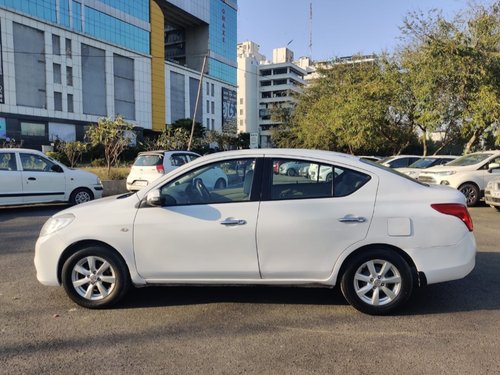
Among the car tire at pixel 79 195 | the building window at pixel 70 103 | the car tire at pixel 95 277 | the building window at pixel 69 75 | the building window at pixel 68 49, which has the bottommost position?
the car tire at pixel 95 277

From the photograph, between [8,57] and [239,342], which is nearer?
[239,342]

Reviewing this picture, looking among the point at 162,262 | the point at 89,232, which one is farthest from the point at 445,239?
the point at 89,232

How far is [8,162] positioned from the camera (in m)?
11.3

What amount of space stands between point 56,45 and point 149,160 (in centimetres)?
4485

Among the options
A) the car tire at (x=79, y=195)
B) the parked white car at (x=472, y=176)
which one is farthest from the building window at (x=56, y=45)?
the parked white car at (x=472, y=176)

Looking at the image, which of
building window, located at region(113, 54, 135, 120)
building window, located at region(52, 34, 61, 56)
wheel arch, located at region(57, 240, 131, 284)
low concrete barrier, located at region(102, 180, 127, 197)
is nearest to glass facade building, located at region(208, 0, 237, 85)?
building window, located at region(113, 54, 135, 120)

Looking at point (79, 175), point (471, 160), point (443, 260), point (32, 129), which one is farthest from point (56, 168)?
point (32, 129)

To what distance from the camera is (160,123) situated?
69.9 meters

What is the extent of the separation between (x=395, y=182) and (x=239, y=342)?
2.16 metres

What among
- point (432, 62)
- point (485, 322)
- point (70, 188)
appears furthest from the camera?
point (432, 62)

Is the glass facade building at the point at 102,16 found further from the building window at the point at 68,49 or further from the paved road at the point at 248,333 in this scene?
the paved road at the point at 248,333

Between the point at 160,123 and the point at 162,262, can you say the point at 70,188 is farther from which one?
the point at 160,123

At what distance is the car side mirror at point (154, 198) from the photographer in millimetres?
4436

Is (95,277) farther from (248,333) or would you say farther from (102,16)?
(102,16)
